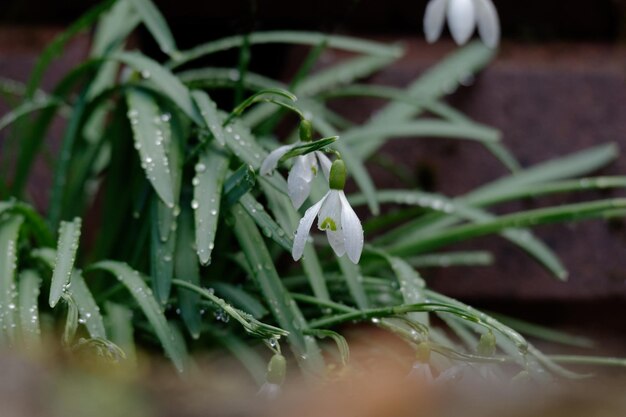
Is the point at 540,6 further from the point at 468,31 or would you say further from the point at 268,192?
the point at 268,192

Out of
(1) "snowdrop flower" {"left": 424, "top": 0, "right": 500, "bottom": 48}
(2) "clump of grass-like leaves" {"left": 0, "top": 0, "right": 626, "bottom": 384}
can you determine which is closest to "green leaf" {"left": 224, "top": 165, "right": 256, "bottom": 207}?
(2) "clump of grass-like leaves" {"left": 0, "top": 0, "right": 626, "bottom": 384}

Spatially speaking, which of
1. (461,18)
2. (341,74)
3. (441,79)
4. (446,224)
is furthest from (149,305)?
(441,79)

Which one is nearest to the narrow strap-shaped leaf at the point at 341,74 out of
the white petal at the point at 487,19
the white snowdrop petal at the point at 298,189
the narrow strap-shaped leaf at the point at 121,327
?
the white petal at the point at 487,19

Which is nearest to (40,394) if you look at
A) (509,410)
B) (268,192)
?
(509,410)

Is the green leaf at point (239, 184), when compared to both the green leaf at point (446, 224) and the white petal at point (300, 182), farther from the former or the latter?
the green leaf at point (446, 224)

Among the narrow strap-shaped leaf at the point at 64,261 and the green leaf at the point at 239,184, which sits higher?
the green leaf at the point at 239,184

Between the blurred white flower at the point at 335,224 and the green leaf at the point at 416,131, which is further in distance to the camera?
the green leaf at the point at 416,131
